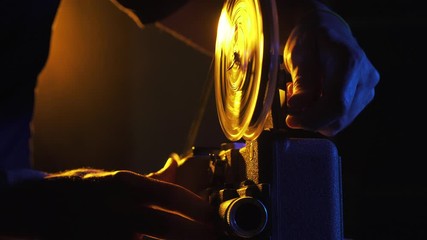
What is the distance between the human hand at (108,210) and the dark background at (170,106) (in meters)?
0.70

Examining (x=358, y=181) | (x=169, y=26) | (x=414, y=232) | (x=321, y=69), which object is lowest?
(x=414, y=232)

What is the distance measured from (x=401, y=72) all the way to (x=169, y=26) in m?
1.21

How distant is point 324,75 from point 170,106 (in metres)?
2.35

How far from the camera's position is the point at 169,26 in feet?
5.52

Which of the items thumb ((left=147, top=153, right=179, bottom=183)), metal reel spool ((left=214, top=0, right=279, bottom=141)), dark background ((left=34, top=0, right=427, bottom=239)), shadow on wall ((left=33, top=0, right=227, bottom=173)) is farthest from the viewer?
shadow on wall ((left=33, top=0, right=227, bottom=173))

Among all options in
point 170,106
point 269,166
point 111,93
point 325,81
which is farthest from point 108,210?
point 111,93

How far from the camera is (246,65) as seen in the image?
891 mm

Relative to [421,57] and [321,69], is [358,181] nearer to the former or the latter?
[421,57]

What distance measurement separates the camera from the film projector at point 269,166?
30.9 inches

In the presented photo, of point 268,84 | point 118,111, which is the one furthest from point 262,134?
point 118,111

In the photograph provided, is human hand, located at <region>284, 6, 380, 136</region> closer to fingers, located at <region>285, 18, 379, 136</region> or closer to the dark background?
fingers, located at <region>285, 18, 379, 136</region>

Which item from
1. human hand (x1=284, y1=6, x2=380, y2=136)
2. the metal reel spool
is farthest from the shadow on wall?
human hand (x1=284, y1=6, x2=380, y2=136)

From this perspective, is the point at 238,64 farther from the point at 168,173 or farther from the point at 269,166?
the point at 168,173

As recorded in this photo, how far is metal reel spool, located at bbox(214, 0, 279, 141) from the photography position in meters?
0.78
